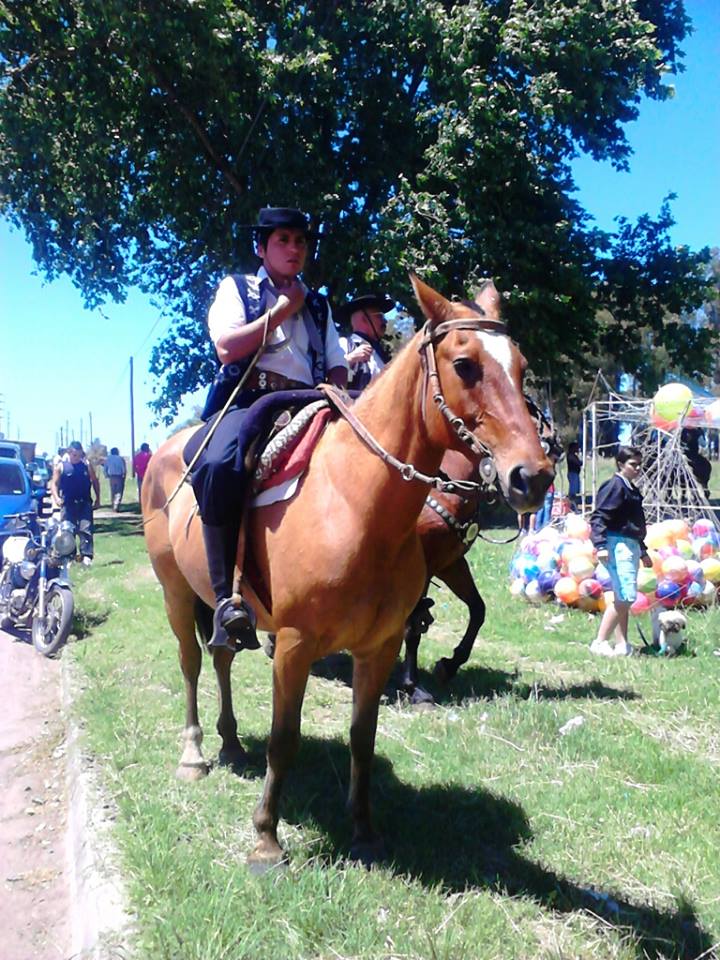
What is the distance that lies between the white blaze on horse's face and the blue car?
1144cm

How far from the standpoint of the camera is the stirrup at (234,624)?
3738 mm

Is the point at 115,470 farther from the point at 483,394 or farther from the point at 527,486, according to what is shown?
the point at 527,486

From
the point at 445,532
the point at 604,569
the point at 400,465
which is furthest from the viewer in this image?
the point at 604,569

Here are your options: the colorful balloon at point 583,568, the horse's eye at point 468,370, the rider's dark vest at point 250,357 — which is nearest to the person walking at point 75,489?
the colorful balloon at point 583,568

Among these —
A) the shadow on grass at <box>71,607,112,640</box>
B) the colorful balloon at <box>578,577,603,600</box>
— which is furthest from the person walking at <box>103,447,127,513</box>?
the colorful balloon at <box>578,577,603,600</box>

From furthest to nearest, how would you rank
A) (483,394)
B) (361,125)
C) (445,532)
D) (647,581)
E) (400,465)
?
(361,125), (647,581), (445,532), (400,465), (483,394)

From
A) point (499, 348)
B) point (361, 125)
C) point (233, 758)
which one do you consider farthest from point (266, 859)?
point (361, 125)

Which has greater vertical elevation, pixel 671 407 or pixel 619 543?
pixel 671 407

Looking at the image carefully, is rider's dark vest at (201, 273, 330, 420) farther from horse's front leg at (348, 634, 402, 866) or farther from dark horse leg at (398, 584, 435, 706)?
dark horse leg at (398, 584, 435, 706)

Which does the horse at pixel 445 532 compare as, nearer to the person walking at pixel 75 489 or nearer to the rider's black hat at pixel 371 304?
the rider's black hat at pixel 371 304

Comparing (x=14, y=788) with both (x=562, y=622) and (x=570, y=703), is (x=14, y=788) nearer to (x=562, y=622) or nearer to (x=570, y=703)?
(x=570, y=703)

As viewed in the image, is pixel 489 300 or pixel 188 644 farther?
pixel 188 644

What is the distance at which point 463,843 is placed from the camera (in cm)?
385

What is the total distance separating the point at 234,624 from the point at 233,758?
64.5 inches
